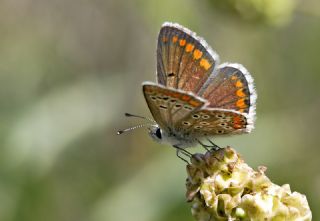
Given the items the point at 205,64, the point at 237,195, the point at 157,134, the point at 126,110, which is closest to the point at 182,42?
the point at 205,64

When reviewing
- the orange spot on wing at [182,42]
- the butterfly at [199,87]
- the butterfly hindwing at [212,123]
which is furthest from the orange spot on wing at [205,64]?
the butterfly hindwing at [212,123]

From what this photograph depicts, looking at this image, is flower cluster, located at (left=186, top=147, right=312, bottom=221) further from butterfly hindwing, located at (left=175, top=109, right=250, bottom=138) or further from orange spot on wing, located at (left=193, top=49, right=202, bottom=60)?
orange spot on wing, located at (left=193, top=49, right=202, bottom=60)

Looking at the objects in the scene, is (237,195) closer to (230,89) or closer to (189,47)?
(230,89)

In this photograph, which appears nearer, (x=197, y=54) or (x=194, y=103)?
(x=194, y=103)

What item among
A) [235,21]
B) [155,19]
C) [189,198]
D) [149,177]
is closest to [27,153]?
[149,177]

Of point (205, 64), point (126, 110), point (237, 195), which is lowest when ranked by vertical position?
point (126, 110)

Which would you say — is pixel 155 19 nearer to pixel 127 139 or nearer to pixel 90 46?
pixel 127 139
